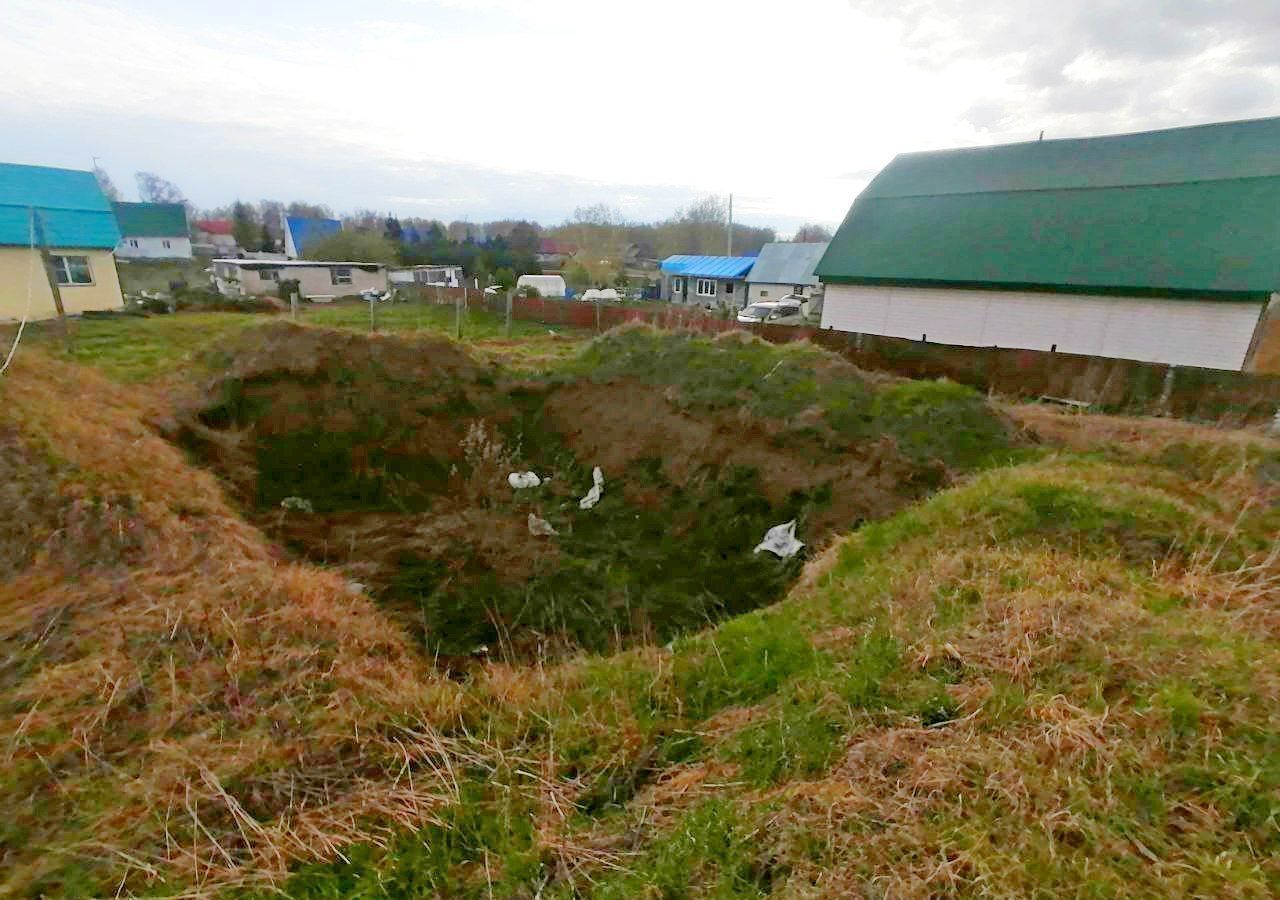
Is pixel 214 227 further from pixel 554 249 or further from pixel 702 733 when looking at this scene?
pixel 702 733

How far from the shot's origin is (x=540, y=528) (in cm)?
844

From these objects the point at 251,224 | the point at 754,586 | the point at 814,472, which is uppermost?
the point at 251,224

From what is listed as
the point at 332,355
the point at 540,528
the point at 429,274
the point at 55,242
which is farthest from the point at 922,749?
the point at 429,274

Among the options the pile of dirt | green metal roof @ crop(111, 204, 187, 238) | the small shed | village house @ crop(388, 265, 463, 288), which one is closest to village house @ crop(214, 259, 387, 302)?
the small shed

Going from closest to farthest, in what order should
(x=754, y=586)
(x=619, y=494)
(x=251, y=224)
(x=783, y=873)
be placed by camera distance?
(x=783, y=873) → (x=754, y=586) → (x=619, y=494) → (x=251, y=224)

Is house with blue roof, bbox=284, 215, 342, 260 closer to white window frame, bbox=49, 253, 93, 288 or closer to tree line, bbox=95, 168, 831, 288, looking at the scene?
tree line, bbox=95, 168, 831, 288

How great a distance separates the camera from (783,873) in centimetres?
242

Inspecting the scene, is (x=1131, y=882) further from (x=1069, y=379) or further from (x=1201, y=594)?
(x=1069, y=379)

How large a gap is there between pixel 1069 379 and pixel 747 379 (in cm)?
720

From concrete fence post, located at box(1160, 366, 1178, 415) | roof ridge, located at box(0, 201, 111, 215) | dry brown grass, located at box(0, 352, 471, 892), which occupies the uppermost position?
roof ridge, located at box(0, 201, 111, 215)

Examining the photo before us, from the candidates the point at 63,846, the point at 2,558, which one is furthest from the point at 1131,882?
the point at 2,558

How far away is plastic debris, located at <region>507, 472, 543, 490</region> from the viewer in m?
9.62

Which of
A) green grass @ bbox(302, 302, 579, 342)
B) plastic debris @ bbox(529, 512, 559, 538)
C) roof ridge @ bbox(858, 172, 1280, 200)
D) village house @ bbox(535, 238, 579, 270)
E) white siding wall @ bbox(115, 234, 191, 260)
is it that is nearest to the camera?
plastic debris @ bbox(529, 512, 559, 538)

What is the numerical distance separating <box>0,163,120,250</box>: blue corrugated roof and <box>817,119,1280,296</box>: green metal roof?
22737mm
